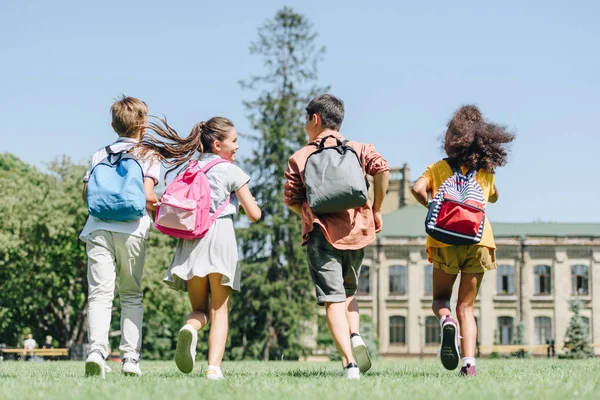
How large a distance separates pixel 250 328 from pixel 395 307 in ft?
68.6

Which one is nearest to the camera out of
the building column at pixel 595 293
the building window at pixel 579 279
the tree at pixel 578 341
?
the tree at pixel 578 341

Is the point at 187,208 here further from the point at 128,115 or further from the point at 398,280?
the point at 398,280

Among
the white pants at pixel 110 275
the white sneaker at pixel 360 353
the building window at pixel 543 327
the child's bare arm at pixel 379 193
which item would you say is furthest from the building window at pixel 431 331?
the white pants at pixel 110 275

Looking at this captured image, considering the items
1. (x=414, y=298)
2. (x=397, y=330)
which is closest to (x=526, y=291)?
(x=414, y=298)

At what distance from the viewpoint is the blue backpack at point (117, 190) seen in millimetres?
7230

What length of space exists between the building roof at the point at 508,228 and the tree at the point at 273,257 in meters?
21.3

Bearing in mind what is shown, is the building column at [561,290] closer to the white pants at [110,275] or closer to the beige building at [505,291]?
the beige building at [505,291]

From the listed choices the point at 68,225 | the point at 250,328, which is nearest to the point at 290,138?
the point at 250,328

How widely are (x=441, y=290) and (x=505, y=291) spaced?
58393 millimetres

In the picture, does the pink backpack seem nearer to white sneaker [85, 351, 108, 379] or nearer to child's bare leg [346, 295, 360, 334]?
white sneaker [85, 351, 108, 379]

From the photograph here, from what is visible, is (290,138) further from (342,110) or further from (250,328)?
(342,110)

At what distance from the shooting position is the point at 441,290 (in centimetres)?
796

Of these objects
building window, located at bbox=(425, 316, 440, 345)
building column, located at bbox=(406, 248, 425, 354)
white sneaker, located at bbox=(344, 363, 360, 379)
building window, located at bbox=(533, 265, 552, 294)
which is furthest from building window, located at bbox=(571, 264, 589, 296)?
white sneaker, located at bbox=(344, 363, 360, 379)

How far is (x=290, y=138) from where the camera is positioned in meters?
47.7
